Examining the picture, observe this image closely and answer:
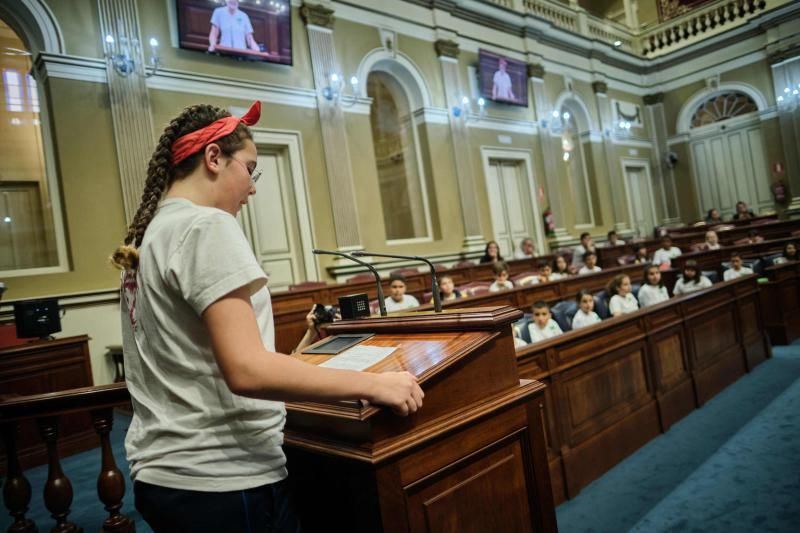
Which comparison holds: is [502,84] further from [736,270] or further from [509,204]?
[736,270]

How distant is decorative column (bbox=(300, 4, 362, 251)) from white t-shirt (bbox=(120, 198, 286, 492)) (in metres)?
6.29

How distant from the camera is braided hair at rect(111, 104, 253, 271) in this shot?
3.05 ft

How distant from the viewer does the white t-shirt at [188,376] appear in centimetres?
80

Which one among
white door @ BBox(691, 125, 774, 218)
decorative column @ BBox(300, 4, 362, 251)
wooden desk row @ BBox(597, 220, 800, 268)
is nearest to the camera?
decorative column @ BBox(300, 4, 362, 251)

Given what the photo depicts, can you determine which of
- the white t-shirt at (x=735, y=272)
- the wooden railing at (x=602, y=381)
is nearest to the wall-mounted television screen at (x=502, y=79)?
the white t-shirt at (x=735, y=272)

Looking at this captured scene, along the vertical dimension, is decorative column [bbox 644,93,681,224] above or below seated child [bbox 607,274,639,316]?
above

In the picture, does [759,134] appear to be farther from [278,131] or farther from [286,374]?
[286,374]

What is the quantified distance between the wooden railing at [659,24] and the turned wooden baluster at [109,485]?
1096 centimetres

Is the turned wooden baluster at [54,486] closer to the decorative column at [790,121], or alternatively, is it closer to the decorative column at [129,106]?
the decorative column at [129,106]

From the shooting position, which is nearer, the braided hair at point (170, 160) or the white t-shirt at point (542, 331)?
the braided hair at point (170, 160)

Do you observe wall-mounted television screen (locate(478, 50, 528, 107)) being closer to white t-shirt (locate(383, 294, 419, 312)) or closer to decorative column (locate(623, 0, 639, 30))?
white t-shirt (locate(383, 294, 419, 312))

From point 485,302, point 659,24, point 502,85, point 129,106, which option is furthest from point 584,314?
point 659,24

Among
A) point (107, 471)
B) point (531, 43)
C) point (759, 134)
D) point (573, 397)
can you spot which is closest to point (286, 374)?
point (107, 471)

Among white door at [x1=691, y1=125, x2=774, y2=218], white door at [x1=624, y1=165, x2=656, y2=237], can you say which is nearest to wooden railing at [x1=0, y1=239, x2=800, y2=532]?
white door at [x1=624, y1=165, x2=656, y2=237]
